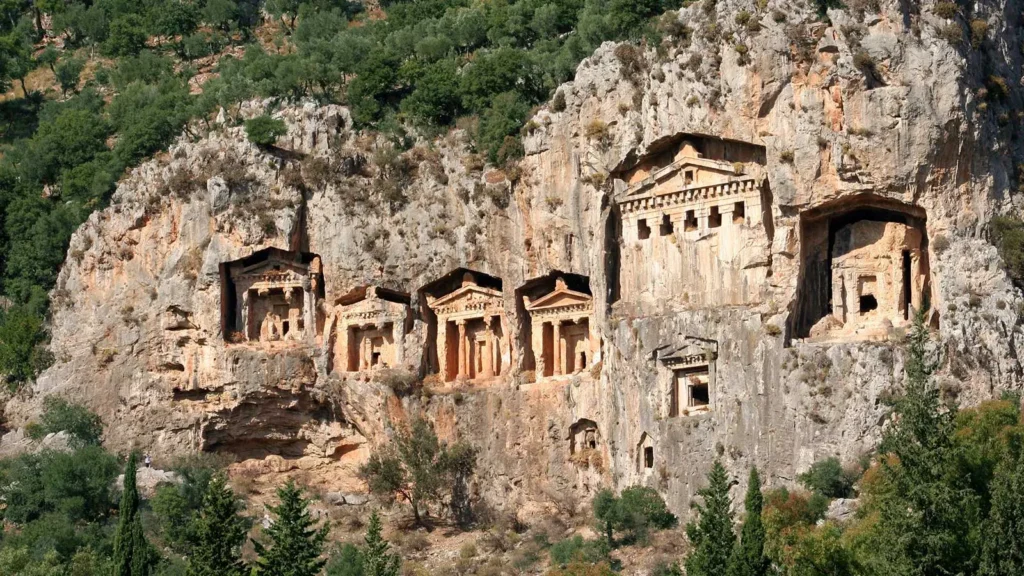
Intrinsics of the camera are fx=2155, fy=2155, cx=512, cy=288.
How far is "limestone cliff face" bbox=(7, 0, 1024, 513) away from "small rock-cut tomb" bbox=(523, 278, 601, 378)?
1.63 ft

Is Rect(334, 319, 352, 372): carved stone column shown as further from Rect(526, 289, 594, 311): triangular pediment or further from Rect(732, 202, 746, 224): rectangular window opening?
Rect(732, 202, 746, 224): rectangular window opening

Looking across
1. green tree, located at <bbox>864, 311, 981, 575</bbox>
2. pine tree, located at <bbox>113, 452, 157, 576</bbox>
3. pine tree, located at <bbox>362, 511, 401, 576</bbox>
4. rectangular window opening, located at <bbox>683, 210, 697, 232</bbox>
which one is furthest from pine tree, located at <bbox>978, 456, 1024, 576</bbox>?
pine tree, located at <bbox>113, 452, 157, 576</bbox>

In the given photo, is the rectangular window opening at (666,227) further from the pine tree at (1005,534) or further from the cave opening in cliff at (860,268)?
the pine tree at (1005,534)

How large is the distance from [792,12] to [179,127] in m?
27.0

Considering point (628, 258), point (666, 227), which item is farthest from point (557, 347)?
point (666, 227)

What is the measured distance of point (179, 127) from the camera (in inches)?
3066

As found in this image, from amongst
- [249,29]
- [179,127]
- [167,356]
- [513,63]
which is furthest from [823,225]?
[249,29]

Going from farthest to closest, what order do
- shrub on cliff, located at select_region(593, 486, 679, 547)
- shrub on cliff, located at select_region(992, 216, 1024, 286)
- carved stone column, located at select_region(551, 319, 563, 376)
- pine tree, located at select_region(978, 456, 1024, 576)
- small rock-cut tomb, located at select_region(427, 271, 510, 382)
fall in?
1. small rock-cut tomb, located at select_region(427, 271, 510, 382)
2. carved stone column, located at select_region(551, 319, 563, 376)
3. shrub on cliff, located at select_region(593, 486, 679, 547)
4. shrub on cliff, located at select_region(992, 216, 1024, 286)
5. pine tree, located at select_region(978, 456, 1024, 576)

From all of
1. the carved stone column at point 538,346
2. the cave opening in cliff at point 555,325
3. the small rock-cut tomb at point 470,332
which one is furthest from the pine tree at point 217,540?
the small rock-cut tomb at point 470,332

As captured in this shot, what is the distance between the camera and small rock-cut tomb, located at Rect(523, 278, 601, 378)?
6488cm

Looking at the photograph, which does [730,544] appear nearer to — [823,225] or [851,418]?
[851,418]

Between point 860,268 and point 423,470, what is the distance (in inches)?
568

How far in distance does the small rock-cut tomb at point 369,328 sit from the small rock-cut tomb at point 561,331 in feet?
14.2

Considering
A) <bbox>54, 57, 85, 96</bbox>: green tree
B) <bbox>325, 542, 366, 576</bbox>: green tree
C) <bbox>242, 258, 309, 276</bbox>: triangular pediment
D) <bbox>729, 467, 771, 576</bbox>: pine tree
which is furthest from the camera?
<bbox>54, 57, 85, 96</bbox>: green tree
